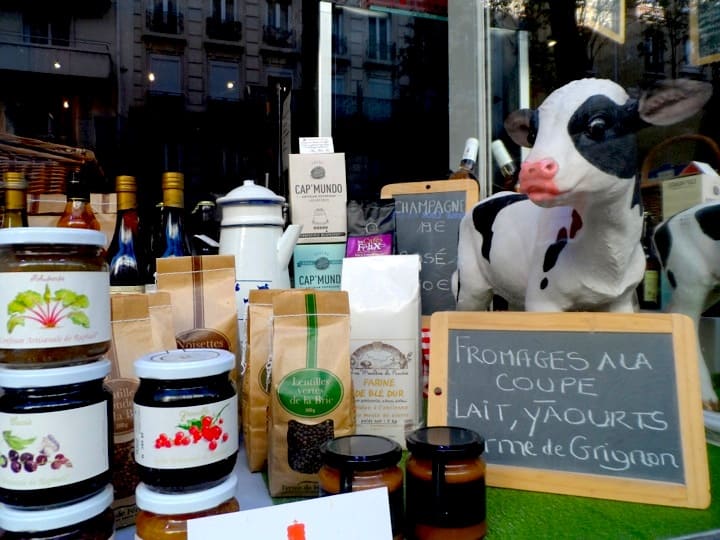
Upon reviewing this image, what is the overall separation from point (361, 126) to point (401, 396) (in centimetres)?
132

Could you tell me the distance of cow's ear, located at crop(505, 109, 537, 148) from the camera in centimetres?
87

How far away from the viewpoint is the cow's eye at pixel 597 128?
775mm

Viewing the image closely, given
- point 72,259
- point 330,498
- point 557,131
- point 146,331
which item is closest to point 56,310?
point 72,259

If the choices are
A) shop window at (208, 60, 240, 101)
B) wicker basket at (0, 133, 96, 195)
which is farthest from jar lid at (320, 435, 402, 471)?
shop window at (208, 60, 240, 101)

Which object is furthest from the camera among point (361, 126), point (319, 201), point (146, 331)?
point (361, 126)

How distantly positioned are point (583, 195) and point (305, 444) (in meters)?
0.56

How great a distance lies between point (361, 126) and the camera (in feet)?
6.59

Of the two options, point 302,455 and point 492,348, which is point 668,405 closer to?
point 492,348

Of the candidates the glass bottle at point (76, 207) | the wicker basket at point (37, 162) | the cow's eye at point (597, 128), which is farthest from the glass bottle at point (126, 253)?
the cow's eye at point (597, 128)

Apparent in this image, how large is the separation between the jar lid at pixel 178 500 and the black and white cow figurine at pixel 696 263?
0.93m

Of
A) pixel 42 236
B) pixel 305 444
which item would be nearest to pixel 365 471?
pixel 305 444

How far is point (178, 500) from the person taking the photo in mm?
549

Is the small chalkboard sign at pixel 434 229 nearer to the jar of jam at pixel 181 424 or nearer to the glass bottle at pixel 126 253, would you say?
the glass bottle at pixel 126 253

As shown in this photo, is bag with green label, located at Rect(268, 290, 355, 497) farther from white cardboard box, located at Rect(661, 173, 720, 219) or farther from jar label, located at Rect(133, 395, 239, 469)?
white cardboard box, located at Rect(661, 173, 720, 219)
